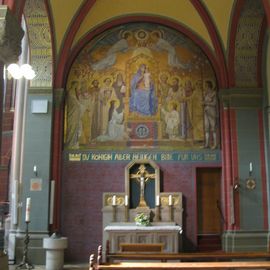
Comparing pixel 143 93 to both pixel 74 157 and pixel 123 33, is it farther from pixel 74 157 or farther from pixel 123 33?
pixel 74 157

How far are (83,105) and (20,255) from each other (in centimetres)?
418

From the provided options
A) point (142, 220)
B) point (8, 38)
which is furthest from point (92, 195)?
point (8, 38)

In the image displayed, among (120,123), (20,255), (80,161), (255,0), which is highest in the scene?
(255,0)

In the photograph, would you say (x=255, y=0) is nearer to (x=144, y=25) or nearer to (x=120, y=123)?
(x=144, y=25)

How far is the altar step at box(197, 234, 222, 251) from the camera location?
12.0 m

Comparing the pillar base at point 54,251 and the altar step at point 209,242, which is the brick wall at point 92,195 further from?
the pillar base at point 54,251

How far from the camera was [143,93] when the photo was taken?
12703 millimetres

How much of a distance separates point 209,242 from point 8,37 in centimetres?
794

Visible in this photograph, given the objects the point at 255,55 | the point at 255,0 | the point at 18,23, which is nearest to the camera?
the point at 18,23

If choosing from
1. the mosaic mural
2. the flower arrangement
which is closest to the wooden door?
the mosaic mural

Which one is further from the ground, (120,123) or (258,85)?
(258,85)

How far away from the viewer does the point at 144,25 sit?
13078mm

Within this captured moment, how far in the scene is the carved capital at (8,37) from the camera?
20.5 ft

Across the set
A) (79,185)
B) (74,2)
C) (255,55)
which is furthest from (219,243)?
(74,2)
